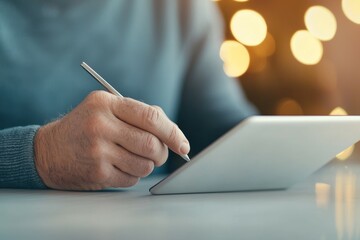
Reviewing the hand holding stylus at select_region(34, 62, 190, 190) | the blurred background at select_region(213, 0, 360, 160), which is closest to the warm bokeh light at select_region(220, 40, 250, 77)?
the blurred background at select_region(213, 0, 360, 160)

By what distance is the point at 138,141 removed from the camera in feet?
2.90

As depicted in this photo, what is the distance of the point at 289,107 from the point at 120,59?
56cm

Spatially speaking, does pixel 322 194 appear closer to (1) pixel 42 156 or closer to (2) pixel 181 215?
(2) pixel 181 215

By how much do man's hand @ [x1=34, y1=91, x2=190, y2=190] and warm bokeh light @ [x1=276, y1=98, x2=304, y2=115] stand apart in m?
1.01

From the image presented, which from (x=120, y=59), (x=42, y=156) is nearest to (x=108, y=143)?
(x=42, y=156)

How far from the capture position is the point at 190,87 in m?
1.69

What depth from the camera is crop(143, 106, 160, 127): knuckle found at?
870 millimetres

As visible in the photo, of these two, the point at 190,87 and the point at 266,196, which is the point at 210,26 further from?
the point at 266,196

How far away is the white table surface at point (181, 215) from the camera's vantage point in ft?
2.05

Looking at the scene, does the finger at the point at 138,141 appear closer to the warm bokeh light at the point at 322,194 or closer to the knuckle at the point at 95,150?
the knuckle at the point at 95,150

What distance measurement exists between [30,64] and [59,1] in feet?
0.53

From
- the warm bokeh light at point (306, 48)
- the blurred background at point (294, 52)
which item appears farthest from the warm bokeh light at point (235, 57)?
the warm bokeh light at point (306, 48)

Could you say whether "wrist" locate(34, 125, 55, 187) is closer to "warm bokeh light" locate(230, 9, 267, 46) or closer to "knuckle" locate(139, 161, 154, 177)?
"knuckle" locate(139, 161, 154, 177)

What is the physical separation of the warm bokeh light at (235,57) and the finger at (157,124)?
0.98m
